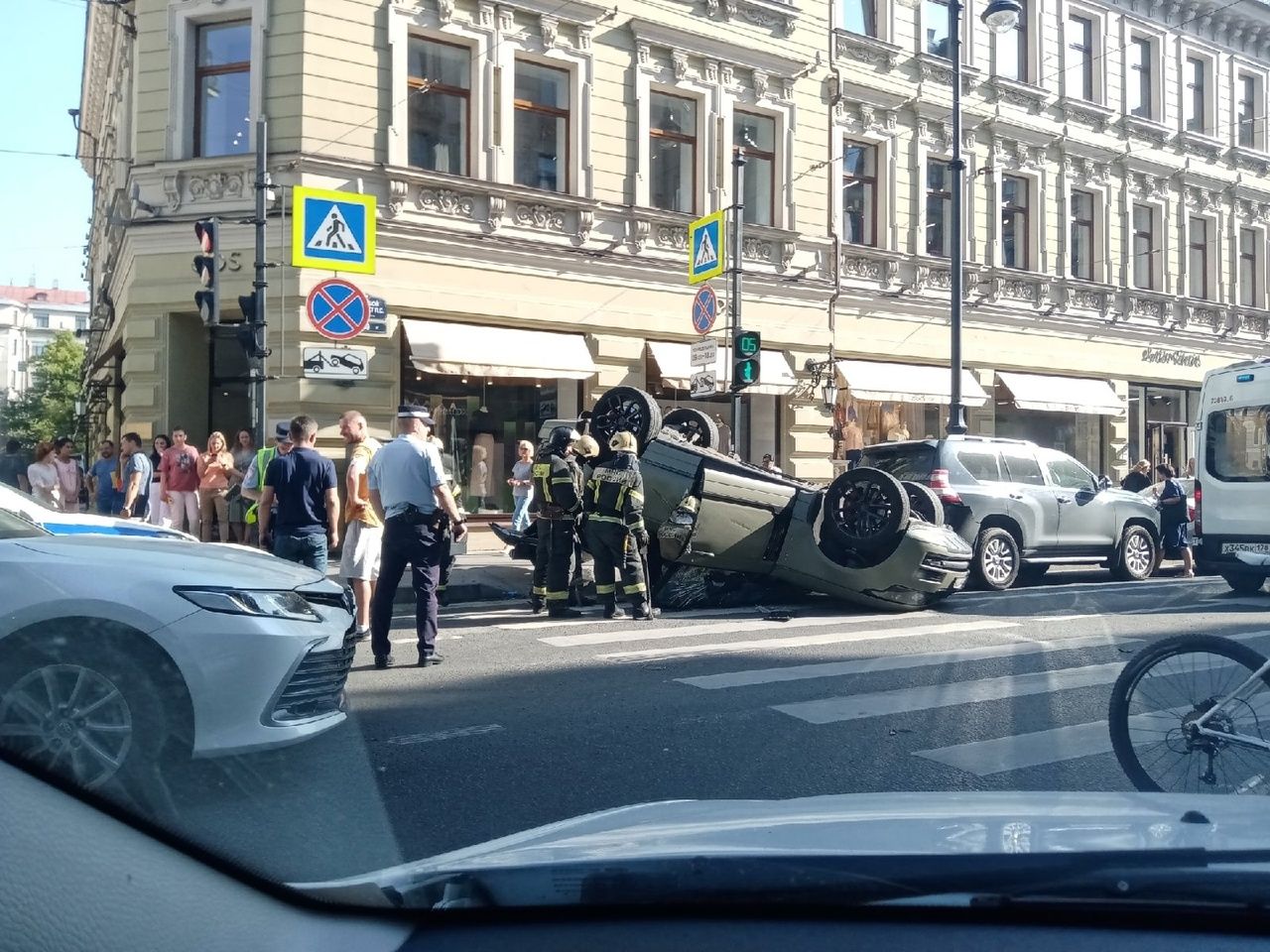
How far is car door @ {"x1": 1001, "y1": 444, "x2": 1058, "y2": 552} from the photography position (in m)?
14.0

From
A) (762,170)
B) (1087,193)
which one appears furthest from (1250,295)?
(762,170)

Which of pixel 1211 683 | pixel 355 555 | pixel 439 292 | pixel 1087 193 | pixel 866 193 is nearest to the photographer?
pixel 1211 683

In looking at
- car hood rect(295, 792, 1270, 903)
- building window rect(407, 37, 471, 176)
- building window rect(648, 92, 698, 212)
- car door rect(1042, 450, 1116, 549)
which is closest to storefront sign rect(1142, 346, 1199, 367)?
building window rect(648, 92, 698, 212)

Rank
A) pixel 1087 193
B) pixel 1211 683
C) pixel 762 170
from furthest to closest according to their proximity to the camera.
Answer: pixel 1087 193 < pixel 762 170 < pixel 1211 683

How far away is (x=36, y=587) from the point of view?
13.3 ft

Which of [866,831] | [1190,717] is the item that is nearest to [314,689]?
[866,831]

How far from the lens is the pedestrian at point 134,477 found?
49.6 ft

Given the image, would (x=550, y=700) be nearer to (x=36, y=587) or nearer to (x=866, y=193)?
(x=36, y=587)

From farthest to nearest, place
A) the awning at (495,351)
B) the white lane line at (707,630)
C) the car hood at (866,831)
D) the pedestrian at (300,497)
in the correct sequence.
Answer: the awning at (495,351) < the white lane line at (707,630) < the pedestrian at (300,497) < the car hood at (866,831)

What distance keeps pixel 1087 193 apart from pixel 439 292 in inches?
649

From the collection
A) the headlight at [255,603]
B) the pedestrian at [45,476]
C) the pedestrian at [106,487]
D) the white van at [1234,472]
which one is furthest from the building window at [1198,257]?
the headlight at [255,603]

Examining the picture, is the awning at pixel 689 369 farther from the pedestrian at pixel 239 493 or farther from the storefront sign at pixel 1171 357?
the storefront sign at pixel 1171 357

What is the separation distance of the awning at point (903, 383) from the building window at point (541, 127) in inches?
254

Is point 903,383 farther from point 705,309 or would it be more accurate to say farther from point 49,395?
point 49,395
